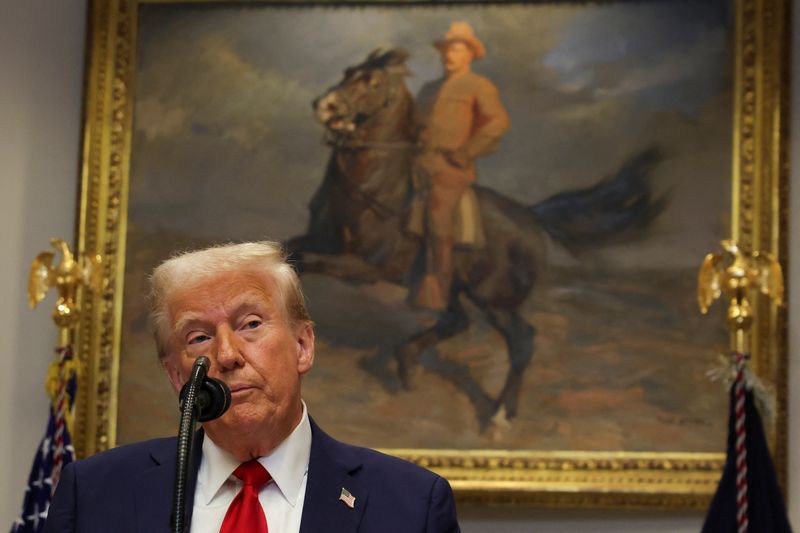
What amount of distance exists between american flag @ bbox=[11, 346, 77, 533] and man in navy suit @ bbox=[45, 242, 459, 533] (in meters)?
2.45

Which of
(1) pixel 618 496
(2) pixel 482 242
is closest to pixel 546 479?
(1) pixel 618 496

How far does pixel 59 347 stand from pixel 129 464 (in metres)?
2.67

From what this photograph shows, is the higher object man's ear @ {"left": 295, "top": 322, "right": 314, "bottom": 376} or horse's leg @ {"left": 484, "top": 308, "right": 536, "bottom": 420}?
man's ear @ {"left": 295, "top": 322, "right": 314, "bottom": 376}

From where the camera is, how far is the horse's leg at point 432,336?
563cm

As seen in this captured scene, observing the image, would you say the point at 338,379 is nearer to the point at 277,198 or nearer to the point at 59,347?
the point at 277,198

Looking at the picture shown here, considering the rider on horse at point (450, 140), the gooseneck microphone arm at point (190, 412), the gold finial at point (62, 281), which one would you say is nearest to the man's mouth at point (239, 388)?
the gooseneck microphone arm at point (190, 412)

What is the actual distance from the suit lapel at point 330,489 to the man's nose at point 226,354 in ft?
1.00

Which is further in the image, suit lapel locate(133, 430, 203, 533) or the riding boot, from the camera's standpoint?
the riding boot

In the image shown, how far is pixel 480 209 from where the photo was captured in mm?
5680

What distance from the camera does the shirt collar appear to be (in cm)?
287

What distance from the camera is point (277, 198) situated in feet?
19.0

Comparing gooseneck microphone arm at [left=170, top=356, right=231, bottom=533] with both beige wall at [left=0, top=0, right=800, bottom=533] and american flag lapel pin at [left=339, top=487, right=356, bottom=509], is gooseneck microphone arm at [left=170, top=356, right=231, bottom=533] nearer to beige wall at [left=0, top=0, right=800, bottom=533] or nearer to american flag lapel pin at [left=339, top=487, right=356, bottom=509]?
american flag lapel pin at [left=339, top=487, right=356, bottom=509]

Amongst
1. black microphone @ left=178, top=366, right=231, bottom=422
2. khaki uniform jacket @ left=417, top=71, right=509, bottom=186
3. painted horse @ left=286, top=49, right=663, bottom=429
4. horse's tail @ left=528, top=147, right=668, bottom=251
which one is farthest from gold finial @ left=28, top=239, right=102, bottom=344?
black microphone @ left=178, top=366, right=231, bottom=422

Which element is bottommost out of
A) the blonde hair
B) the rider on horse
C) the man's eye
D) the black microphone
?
the black microphone
